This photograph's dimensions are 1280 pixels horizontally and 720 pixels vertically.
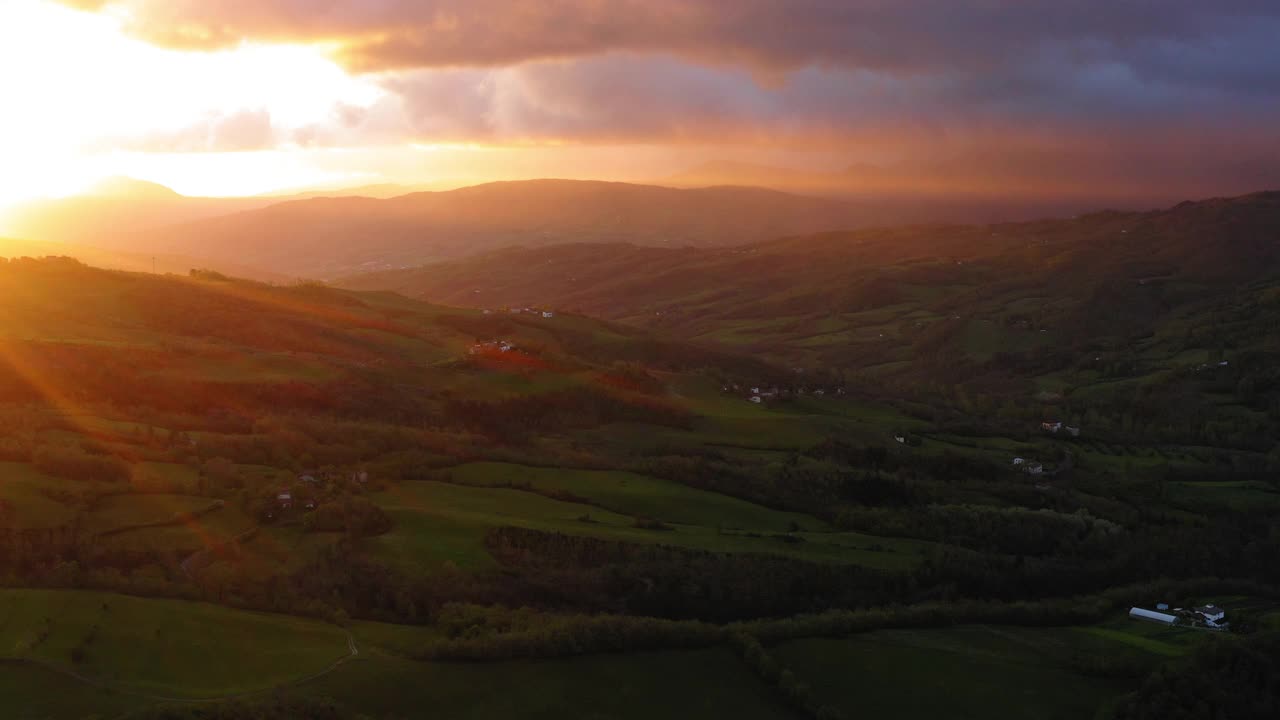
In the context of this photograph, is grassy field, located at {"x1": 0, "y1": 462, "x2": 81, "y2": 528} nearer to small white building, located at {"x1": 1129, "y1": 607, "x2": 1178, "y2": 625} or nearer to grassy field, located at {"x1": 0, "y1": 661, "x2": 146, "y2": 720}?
grassy field, located at {"x1": 0, "y1": 661, "x2": 146, "y2": 720}

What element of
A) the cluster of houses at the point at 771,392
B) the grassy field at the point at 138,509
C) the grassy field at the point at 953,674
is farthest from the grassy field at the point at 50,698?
the cluster of houses at the point at 771,392

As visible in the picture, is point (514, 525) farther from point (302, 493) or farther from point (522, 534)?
point (302, 493)

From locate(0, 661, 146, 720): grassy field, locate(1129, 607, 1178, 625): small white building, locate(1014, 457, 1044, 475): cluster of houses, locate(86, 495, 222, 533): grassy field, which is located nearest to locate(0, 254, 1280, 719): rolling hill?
locate(0, 661, 146, 720): grassy field

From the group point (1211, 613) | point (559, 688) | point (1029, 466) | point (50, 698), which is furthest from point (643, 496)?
point (1029, 466)

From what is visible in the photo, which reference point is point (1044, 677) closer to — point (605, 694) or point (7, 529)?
point (605, 694)

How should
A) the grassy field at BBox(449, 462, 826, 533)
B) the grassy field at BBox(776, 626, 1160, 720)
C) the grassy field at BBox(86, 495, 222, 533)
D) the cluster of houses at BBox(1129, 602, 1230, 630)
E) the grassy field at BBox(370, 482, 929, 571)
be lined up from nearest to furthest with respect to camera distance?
the grassy field at BBox(776, 626, 1160, 720), the grassy field at BBox(86, 495, 222, 533), the cluster of houses at BBox(1129, 602, 1230, 630), the grassy field at BBox(370, 482, 929, 571), the grassy field at BBox(449, 462, 826, 533)

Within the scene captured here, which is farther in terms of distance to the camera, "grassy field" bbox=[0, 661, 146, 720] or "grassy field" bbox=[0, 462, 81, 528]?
"grassy field" bbox=[0, 462, 81, 528]
